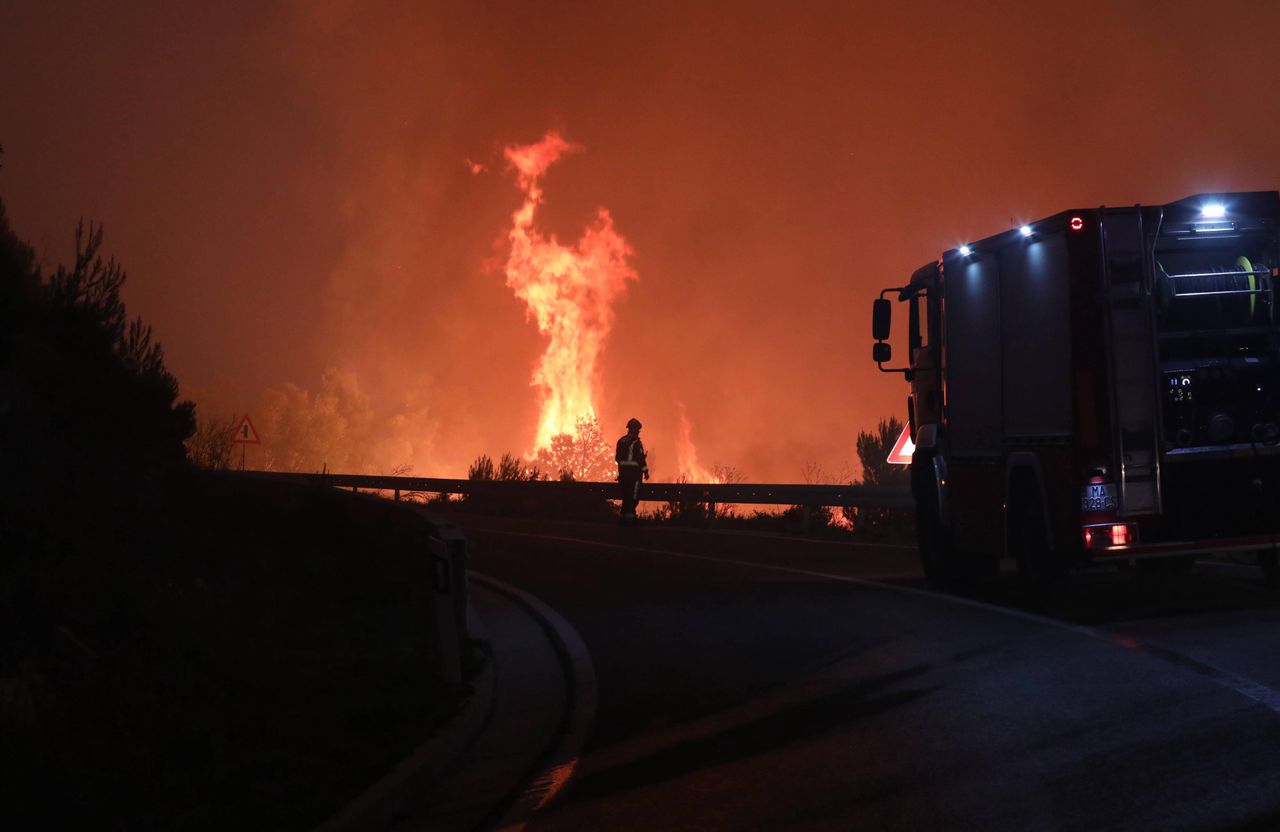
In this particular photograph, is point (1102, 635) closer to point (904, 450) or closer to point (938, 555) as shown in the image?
point (938, 555)

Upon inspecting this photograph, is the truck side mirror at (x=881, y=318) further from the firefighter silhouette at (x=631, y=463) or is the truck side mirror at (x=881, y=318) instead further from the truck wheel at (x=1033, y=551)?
the firefighter silhouette at (x=631, y=463)

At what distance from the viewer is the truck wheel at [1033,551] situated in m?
12.2

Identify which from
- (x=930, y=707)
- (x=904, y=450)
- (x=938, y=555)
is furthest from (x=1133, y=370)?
(x=904, y=450)

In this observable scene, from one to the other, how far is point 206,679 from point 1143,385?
7.38 m

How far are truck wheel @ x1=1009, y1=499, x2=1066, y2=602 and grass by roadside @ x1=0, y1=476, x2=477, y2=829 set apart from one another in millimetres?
5131

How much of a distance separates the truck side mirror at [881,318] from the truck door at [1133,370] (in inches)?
119

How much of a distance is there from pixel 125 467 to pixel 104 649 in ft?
27.2

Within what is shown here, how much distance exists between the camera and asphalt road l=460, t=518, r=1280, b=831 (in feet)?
19.9

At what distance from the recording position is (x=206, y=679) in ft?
31.0

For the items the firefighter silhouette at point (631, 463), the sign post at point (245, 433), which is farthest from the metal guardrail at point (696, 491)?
the sign post at point (245, 433)

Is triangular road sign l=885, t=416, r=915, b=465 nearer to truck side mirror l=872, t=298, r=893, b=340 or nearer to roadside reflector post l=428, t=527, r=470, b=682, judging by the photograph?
truck side mirror l=872, t=298, r=893, b=340

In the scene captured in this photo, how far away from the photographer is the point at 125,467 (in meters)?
19.2

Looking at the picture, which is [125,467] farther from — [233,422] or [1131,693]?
[233,422]

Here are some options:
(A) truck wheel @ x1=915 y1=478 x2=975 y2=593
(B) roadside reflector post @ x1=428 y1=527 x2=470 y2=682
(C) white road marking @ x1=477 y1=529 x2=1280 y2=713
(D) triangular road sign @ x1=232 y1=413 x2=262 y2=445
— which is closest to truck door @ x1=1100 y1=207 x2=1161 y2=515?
(C) white road marking @ x1=477 y1=529 x2=1280 y2=713
